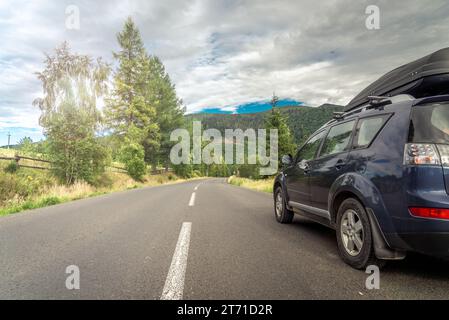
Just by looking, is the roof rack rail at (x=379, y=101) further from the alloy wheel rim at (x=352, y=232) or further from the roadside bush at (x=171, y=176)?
the roadside bush at (x=171, y=176)

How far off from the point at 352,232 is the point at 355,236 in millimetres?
66

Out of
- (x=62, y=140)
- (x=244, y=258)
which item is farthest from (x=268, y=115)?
(x=244, y=258)

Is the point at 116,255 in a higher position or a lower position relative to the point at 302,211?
lower

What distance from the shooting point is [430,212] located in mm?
2344

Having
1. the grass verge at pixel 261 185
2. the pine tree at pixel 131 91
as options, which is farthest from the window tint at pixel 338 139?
the pine tree at pixel 131 91

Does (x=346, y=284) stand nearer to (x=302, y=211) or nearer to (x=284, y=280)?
(x=284, y=280)

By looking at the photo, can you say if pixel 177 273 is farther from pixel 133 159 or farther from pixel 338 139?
pixel 133 159

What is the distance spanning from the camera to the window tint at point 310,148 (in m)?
4.67

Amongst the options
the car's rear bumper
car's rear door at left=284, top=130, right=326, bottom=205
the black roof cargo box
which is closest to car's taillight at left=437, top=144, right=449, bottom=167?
the car's rear bumper

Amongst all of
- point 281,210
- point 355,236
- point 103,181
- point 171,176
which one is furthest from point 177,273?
point 171,176

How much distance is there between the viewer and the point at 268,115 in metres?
32.3

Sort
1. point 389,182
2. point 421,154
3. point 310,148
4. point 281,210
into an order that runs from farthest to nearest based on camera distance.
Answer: point 281,210 < point 310,148 < point 389,182 < point 421,154
